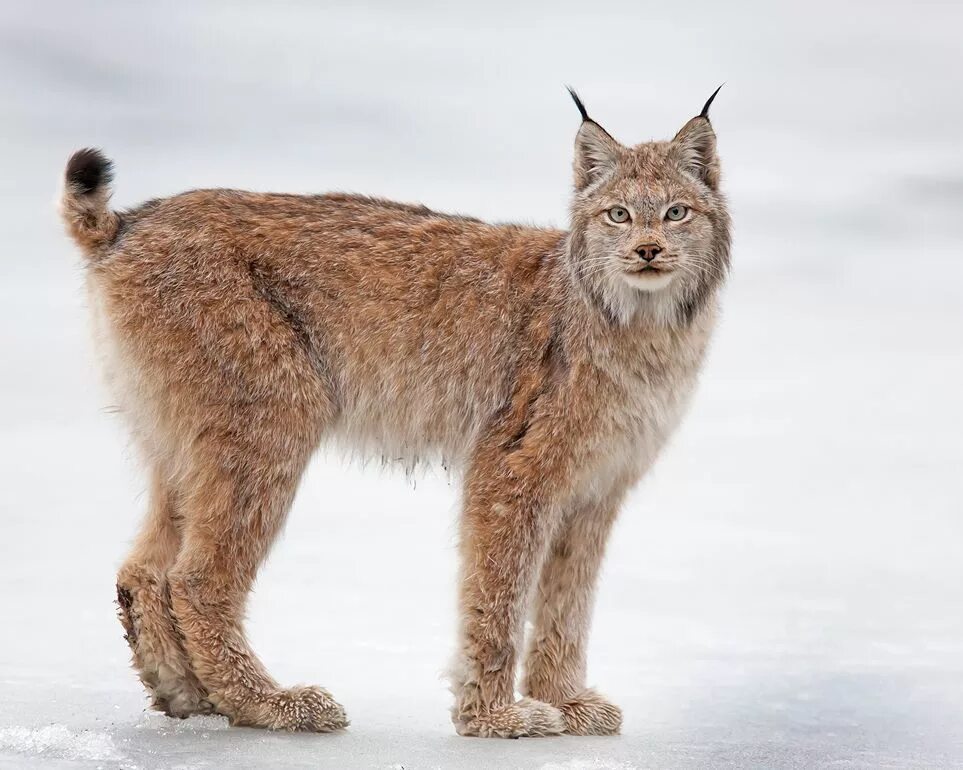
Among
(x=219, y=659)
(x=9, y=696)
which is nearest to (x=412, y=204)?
(x=219, y=659)

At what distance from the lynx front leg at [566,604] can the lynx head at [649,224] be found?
3.48 feet

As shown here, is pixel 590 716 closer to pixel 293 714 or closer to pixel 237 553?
pixel 293 714

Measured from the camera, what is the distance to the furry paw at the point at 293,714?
7.05m

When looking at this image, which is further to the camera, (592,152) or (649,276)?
(592,152)

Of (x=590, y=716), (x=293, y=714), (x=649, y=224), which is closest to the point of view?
(x=293, y=714)

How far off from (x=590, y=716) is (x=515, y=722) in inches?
21.1

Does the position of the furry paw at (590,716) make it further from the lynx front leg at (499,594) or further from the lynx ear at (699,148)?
the lynx ear at (699,148)

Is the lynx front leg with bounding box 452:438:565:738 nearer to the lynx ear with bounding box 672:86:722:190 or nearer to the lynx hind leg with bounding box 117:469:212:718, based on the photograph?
the lynx hind leg with bounding box 117:469:212:718

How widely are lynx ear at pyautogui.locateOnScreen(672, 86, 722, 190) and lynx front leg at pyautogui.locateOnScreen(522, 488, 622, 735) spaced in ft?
5.46

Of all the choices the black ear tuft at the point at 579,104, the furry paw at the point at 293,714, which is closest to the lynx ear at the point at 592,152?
the black ear tuft at the point at 579,104

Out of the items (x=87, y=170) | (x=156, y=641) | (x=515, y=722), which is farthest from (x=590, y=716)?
(x=87, y=170)

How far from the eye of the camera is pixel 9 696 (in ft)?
25.2

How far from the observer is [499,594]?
23.5 ft

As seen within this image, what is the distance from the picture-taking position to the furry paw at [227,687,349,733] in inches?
278
